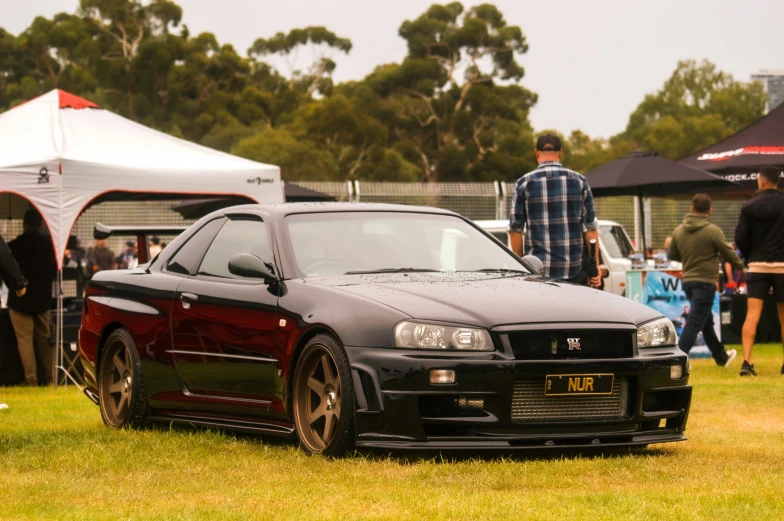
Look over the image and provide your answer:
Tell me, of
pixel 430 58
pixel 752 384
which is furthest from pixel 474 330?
pixel 430 58

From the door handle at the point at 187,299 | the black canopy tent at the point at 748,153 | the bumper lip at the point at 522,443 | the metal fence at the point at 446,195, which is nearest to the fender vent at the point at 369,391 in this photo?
the bumper lip at the point at 522,443

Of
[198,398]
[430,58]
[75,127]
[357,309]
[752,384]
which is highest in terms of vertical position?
[430,58]

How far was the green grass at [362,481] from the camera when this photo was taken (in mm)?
5379

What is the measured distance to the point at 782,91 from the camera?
191 ft

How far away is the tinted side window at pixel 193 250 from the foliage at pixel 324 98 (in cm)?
6031

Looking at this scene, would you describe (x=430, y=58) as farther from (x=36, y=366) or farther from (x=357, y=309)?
(x=357, y=309)

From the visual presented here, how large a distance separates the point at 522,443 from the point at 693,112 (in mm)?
110701

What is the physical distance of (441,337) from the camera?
21.9ft

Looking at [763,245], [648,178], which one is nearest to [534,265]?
[763,245]

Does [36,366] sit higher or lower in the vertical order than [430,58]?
lower

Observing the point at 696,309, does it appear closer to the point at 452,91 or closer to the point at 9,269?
the point at 9,269

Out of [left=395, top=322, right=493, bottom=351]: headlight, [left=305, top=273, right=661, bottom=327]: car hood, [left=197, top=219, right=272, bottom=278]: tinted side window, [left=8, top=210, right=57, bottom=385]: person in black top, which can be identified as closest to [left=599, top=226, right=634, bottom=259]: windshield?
[left=8, top=210, right=57, bottom=385]: person in black top

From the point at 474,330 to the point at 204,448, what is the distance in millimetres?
1733

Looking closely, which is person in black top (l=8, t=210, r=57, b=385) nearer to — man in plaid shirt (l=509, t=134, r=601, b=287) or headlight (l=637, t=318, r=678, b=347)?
man in plaid shirt (l=509, t=134, r=601, b=287)
